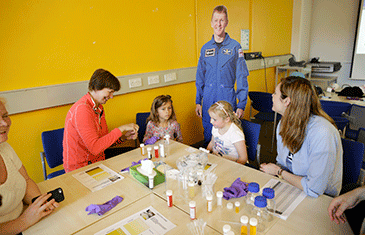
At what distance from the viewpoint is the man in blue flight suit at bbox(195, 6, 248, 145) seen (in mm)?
2781

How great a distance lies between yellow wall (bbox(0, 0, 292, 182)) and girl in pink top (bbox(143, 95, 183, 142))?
0.44 metres

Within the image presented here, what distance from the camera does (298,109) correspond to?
143cm

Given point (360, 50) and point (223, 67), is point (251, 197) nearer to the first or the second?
point (223, 67)

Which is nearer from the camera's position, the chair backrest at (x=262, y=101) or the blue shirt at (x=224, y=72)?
the blue shirt at (x=224, y=72)

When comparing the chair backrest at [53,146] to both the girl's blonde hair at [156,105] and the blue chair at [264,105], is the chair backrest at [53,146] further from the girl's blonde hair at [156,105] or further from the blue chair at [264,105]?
the blue chair at [264,105]

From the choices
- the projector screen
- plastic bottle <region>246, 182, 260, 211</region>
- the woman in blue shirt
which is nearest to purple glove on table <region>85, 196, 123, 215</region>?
plastic bottle <region>246, 182, 260, 211</region>

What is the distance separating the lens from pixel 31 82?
7.04ft

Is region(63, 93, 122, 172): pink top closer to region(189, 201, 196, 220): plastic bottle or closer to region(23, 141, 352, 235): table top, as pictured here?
region(23, 141, 352, 235): table top

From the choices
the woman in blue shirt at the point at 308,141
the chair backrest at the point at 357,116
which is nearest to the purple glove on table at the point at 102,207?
the woman in blue shirt at the point at 308,141

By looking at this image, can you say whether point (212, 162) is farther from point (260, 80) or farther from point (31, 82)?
point (260, 80)

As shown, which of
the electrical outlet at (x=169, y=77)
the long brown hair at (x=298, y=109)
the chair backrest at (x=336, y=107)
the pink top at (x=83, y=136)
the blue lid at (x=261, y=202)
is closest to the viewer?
the blue lid at (x=261, y=202)

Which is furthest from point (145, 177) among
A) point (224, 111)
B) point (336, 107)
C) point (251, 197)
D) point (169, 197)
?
point (336, 107)

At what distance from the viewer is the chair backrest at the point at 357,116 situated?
2772mm

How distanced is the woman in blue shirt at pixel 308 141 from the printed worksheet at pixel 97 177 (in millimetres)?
1064
